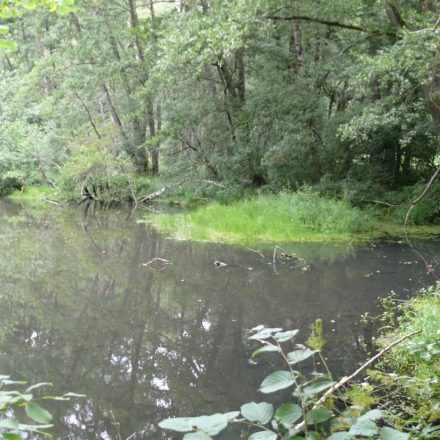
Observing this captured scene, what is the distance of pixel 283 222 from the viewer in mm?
11594

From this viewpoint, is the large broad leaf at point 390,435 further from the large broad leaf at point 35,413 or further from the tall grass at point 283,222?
the tall grass at point 283,222

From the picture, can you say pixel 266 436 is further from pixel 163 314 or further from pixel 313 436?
pixel 163 314

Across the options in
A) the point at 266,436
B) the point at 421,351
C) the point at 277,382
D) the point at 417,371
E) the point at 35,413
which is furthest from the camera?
the point at 417,371

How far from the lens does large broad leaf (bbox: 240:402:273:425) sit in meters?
1.81

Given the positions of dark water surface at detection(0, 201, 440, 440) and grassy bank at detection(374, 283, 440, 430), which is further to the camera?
dark water surface at detection(0, 201, 440, 440)

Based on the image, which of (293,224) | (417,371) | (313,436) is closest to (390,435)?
(313,436)

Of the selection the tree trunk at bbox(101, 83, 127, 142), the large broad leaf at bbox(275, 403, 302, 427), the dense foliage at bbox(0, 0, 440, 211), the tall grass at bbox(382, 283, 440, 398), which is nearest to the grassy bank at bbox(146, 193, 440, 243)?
the dense foliage at bbox(0, 0, 440, 211)

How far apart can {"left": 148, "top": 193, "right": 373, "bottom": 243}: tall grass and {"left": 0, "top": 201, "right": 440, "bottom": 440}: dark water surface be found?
78cm

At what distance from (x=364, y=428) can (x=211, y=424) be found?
0.59 m

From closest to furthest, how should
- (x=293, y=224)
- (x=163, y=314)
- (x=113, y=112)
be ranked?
(x=163, y=314)
(x=293, y=224)
(x=113, y=112)

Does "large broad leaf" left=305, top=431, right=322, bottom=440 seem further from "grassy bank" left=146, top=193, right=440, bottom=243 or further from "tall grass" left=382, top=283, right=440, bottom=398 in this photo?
"grassy bank" left=146, top=193, right=440, bottom=243

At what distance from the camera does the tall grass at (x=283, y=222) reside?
36.7 ft

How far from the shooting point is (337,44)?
15.6m

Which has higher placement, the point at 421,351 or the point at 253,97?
the point at 253,97
